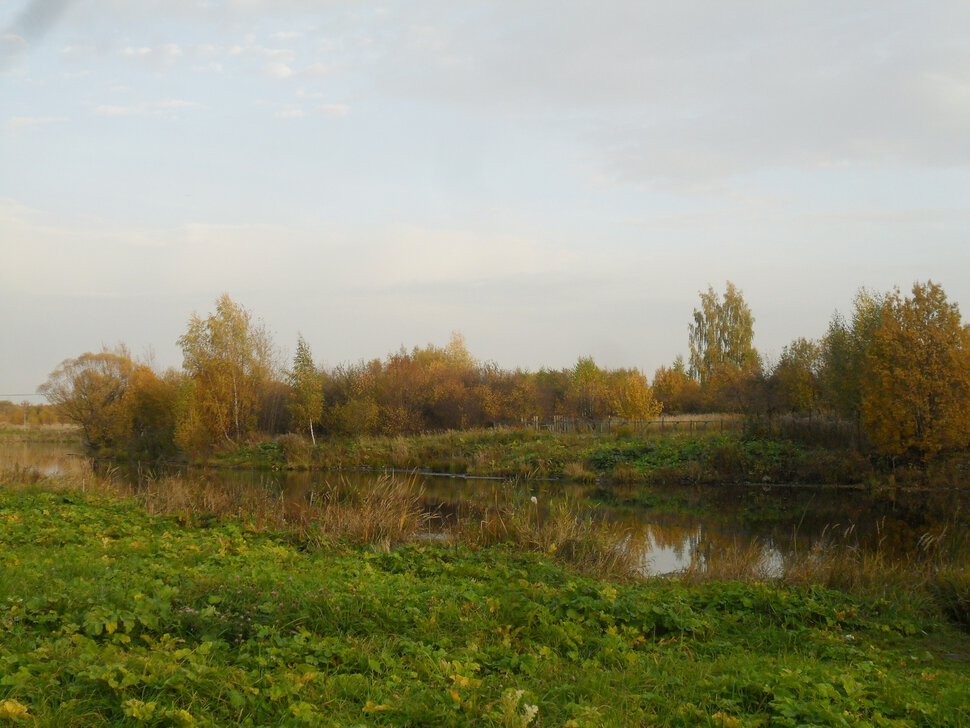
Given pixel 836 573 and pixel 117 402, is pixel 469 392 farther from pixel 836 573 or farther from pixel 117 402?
pixel 836 573

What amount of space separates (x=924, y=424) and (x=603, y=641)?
26712 mm

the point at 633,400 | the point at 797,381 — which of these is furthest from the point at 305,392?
the point at 797,381

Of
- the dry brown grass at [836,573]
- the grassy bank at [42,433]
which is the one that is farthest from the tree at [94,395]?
the dry brown grass at [836,573]

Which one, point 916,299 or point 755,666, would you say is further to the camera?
point 916,299

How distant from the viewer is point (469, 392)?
4872 cm

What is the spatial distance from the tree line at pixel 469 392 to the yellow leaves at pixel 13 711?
98.5 feet

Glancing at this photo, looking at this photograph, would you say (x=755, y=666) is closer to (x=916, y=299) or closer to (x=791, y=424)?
(x=916, y=299)

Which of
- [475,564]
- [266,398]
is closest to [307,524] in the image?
[475,564]

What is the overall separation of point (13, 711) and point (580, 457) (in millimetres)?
31931

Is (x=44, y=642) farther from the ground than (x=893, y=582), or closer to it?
farther from the ground

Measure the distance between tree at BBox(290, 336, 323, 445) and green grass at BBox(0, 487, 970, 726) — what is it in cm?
3491

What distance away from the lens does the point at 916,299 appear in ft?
97.0

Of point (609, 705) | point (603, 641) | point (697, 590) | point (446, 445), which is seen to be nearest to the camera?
point (609, 705)

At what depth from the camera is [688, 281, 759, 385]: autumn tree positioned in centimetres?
6769
